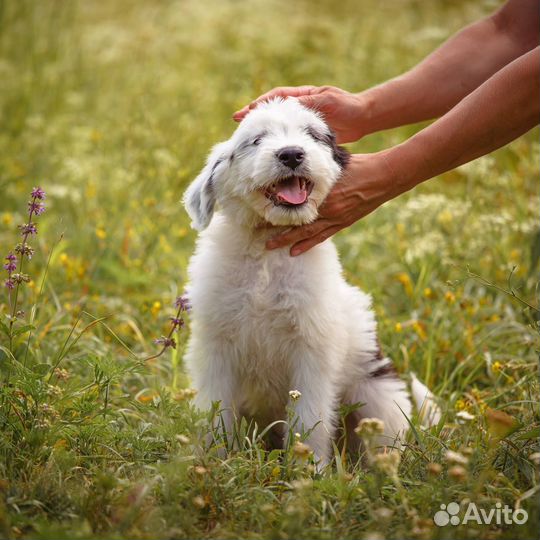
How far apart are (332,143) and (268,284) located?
0.71m

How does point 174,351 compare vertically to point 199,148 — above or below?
below

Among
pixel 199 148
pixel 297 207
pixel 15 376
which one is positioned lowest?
pixel 15 376

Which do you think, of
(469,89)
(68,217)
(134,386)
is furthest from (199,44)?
(134,386)

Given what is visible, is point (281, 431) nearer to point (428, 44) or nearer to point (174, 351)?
point (174, 351)

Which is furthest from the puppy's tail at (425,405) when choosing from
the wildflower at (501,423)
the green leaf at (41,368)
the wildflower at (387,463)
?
the green leaf at (41,368)

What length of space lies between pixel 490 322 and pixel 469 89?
1.33 metres

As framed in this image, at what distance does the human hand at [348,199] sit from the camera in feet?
10.3

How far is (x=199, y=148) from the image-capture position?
15.6 feet

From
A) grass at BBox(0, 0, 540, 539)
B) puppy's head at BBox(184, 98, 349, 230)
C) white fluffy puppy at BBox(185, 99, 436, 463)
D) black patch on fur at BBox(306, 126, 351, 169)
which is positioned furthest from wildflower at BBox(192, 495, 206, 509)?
black patch on fur at BBox(306, 126, 351, 169)

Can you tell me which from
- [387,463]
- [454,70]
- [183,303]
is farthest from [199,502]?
[454,70]

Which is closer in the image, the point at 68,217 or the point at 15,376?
the point at 15,376

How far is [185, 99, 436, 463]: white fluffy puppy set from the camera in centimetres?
298

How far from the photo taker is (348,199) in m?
3.19

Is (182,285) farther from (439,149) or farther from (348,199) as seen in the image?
(439,149)
